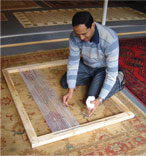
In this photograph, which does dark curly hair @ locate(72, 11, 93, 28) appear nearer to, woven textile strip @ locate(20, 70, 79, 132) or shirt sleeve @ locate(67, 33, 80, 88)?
shirt sleeve @ locate(67, 33, 80, 88)

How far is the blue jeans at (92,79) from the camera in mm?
1736

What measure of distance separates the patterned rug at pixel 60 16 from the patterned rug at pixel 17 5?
390 mm

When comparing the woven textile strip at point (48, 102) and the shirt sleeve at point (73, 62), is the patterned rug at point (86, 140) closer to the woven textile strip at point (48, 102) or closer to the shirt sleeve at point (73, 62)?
the woven textile strip at point (48, 102)

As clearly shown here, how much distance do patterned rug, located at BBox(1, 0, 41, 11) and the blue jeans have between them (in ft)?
9.97

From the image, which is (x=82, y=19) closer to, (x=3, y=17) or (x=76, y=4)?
(x=3, y=17)

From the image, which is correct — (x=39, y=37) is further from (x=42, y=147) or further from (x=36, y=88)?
(x=42, y=147)

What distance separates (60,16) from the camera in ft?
13.2

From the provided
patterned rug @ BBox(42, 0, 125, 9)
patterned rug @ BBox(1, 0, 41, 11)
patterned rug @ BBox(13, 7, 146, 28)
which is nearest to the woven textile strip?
patterned rug @ BBox(13, 7, 146, 28)

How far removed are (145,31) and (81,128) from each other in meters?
2.67

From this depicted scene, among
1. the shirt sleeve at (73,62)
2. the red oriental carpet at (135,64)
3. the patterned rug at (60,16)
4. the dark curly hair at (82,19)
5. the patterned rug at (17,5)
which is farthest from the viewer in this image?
the patterned rug at (17,5)

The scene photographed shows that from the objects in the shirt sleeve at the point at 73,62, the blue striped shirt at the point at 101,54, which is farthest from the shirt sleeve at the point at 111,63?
the shirt sleeve at the point at 73,62

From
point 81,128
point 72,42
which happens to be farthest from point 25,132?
point 72,42

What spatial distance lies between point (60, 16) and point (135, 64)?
2.16m

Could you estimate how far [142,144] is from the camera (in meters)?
1.41
